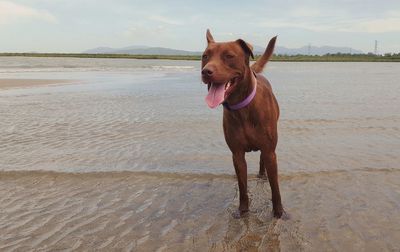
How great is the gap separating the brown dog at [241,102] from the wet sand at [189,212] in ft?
1.63

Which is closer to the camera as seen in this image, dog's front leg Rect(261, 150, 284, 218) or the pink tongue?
the pink tongue

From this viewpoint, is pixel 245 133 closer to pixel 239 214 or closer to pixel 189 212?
pixel 239 214

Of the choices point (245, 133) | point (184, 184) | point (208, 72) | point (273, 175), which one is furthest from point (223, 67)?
point (184, 184)

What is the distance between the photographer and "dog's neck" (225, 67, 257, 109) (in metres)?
4.27

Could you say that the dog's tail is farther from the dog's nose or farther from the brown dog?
the dog's nose

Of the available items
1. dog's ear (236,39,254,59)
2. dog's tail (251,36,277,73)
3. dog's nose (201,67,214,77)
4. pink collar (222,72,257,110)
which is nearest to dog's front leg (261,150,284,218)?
pink collar (222,72,257,110)

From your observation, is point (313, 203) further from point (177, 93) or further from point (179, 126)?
point (177, 93)

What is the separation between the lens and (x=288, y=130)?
999 cm

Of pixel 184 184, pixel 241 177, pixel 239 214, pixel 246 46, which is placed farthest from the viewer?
pixel 184 184

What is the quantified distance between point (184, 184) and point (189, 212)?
3.78ft

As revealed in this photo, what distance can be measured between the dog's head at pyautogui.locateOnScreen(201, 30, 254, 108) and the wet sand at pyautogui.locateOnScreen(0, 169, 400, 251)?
64.2 inches

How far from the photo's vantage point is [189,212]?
17.2 feet

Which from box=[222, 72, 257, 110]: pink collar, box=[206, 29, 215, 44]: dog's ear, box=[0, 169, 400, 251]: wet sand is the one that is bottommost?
box=[0, 169, 400, 251]: wet sand

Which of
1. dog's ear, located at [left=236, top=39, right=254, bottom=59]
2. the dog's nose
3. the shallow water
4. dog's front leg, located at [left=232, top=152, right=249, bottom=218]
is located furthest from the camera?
dog's front leg, located at [left=232, top=152, right=249, bottom=218]
